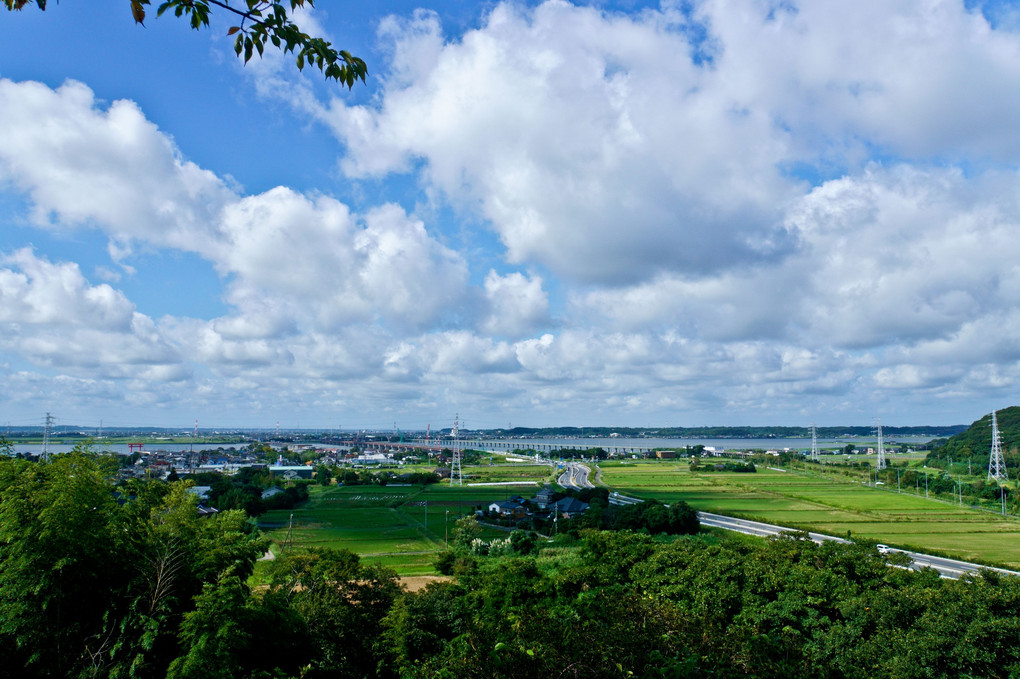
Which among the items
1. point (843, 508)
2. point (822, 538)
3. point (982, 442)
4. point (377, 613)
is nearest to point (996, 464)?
point (982, 442)

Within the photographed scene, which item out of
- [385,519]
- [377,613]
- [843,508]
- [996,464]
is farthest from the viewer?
[996,464]

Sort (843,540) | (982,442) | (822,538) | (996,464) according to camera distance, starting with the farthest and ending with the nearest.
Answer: (982,442) < (996,464) < (822,538) < (843,540)

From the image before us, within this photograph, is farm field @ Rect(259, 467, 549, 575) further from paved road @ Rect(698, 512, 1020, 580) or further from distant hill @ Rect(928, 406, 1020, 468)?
distant hill @ Rect(928, 406, 1020, 468)

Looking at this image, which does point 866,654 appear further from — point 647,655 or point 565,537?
point 565,537

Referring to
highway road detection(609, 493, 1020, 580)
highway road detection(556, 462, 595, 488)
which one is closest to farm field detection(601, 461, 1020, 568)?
highway road detection(609, 493, 1020, 580)

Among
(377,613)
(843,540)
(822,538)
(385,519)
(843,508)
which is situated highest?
(377,613)

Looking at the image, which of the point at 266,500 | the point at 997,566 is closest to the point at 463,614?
the point at 997,566

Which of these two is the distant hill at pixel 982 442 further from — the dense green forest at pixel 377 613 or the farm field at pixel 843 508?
the dense green forest at pixel 377 613

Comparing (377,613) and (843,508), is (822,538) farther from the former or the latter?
(377,613)
